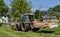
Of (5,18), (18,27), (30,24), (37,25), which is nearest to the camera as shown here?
(37,25)

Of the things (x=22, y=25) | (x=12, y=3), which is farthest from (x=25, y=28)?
(x=12, y=3)

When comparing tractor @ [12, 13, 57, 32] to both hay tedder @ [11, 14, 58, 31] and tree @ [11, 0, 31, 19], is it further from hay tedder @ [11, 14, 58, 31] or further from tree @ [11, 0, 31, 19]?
tree @ [11, 0, 31, 19]

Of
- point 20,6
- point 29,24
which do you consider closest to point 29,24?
point 29,24

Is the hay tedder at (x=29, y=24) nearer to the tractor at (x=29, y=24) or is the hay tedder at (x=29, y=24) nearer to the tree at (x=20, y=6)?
the tractor at (x=29, y=24)

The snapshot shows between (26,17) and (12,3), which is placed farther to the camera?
(12,3)

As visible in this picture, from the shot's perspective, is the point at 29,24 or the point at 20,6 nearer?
the point at 29,24

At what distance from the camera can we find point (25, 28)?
70.0ft

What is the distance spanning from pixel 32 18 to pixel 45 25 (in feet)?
11.8

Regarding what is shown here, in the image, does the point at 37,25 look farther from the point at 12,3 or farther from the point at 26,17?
the point at 12,3

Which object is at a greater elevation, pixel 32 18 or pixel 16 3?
pixel 16 3

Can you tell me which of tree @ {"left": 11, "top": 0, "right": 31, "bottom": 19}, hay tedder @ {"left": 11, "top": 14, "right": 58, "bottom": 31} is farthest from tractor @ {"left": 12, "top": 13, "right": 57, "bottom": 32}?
tree @ {"left": 11, "top": 0, "right": 31, "bottom": 19}

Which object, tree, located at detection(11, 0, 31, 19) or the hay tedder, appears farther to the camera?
tree, located at detection(11, 0, 31, 19)

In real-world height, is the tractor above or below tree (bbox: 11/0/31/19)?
below

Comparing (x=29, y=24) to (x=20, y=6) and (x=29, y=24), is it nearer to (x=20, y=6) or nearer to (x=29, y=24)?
(x=29, y=24)
